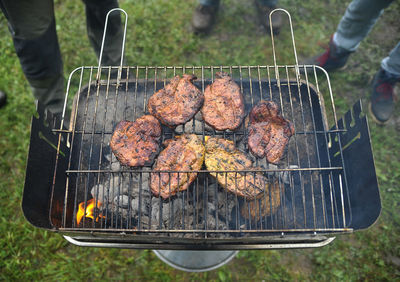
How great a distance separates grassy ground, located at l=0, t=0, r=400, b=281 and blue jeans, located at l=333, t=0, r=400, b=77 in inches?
24.7

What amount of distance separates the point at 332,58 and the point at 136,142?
3771mm

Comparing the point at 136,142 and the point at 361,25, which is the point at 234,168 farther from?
the point at 361,25

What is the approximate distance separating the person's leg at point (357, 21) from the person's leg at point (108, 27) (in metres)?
3.42

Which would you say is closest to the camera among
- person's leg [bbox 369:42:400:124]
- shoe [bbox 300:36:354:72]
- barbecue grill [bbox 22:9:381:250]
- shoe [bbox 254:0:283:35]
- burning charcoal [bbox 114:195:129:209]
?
barbecue grill [bbox 22:9:381:250]

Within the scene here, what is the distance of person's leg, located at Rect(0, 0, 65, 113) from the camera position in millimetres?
3277

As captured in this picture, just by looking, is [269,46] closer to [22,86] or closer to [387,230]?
[387,230]

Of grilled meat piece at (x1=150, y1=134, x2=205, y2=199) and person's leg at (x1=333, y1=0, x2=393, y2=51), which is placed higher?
person's leg at (x1=333, y1=0, x2=393, y2=51)

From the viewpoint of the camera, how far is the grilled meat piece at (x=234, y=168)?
8.40ft

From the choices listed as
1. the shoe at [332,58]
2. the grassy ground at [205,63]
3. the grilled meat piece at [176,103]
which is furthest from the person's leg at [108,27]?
the shoe at [332,58]

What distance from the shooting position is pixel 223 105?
2.88m

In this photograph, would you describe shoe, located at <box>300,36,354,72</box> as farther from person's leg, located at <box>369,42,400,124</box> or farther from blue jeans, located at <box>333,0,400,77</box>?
person's leg, located at <box>369,42,400,124</box>

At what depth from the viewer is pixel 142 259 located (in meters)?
3.77

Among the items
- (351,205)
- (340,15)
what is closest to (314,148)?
(351,205)

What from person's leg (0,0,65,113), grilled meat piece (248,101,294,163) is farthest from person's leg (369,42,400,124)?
person's leg (0,0,65,113)
